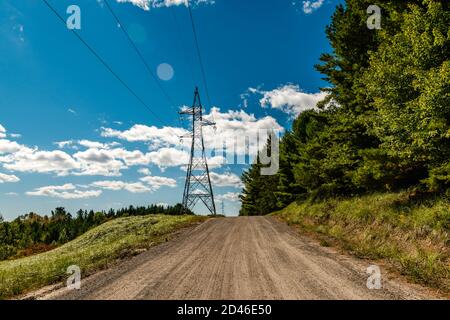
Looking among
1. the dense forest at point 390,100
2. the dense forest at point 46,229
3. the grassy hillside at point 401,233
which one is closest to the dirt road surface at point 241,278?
the grassy hillside at point 401,233

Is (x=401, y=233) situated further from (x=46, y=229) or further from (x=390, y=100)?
(x=46, y=229)

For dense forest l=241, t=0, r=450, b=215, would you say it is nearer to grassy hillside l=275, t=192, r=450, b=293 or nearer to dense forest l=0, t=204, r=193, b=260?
grassy hillside l=275, t=192, r=450, b=293

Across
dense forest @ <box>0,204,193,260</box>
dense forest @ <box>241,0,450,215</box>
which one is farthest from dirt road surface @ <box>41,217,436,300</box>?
dense forest @ <box>0,204,193,260</box>

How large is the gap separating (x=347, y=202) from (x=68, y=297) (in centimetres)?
1562

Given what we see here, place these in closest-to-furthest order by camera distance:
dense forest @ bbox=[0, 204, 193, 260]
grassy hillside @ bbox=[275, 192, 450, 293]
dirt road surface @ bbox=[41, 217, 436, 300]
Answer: dirt road surface @ bbox=[41, 217, 436, 300], grassy hillside @ bbox=[275, 192, 450, 293], dense forest @ bbox=[0, 204, 193, 260]

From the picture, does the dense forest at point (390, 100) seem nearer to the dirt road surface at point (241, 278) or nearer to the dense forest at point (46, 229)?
the dirt road surface at point (241, 278)

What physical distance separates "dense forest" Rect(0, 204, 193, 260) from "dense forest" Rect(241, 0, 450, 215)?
121 feet

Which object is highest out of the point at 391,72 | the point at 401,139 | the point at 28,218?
the point at 391,72

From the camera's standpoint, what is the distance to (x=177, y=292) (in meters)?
6.46

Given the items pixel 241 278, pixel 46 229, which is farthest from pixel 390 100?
pixel 46 229

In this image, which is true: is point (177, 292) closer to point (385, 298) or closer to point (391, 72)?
point (385, 298)

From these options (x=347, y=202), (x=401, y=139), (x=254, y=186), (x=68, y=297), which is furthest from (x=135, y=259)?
(x=254, y=186)

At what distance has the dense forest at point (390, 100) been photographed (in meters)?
9.66

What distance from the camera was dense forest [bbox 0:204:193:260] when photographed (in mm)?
52062
